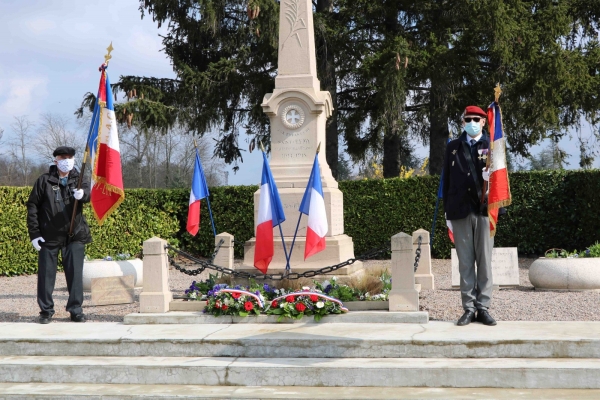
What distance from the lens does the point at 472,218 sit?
21.5ft

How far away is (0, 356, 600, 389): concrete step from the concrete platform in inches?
47.7

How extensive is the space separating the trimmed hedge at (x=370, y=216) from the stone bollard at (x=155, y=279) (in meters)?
7.95

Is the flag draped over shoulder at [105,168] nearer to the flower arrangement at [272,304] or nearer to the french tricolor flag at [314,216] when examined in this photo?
the flower arrangement at [272,304]

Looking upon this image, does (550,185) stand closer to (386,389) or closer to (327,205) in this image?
(327,205)

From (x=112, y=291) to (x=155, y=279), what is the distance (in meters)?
1.78

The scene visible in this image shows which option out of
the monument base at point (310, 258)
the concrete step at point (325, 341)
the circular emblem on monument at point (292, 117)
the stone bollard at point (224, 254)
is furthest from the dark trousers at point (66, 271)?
the stone bollard at point (224, 254)

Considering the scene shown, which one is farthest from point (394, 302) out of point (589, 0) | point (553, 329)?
point (589, 0)

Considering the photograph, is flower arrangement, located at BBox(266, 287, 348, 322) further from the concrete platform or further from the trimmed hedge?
the trimmed hedge

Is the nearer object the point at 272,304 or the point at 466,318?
the point at 466,318

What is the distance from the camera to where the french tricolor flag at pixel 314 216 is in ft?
26.1

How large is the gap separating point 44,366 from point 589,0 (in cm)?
1809

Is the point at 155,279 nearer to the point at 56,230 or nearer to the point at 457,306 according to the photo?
the point at 56,230

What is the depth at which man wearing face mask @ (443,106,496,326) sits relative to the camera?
6.53 m

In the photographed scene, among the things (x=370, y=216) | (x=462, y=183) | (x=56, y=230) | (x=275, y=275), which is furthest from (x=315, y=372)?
(x=370, y=216)
